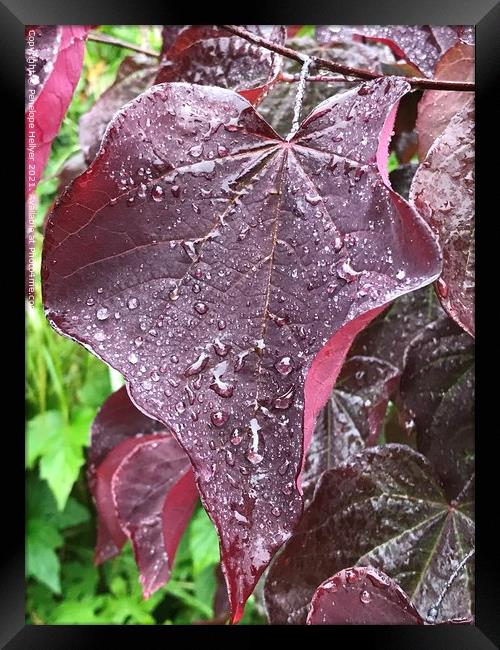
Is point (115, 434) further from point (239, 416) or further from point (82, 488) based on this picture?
point (82, 488)

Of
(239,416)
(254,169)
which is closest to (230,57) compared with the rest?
(254,169)

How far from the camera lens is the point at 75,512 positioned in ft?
2.98

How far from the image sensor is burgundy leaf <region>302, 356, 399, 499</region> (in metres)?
0.48

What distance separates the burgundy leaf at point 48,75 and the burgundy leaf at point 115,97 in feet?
0.25

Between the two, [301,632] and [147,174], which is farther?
[301,632]

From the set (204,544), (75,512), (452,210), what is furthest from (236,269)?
(75,512)

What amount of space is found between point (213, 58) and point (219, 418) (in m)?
0.28

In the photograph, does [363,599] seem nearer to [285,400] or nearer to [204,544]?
[285,400]

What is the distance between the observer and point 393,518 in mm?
414

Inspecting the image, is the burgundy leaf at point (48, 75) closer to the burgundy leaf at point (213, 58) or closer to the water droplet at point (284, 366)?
the burgundy leaf at point (213, 58)

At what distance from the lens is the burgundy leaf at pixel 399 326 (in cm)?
48

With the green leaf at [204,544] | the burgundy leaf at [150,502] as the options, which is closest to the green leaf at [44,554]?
the green leaf at [204,544]

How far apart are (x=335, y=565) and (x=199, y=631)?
4.5 inches

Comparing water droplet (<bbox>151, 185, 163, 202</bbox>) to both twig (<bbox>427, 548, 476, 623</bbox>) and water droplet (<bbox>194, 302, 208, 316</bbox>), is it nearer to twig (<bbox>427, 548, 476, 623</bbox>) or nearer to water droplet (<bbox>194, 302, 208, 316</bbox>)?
water droplet (<bbox>194, 302, 208, 316</bbox>)
